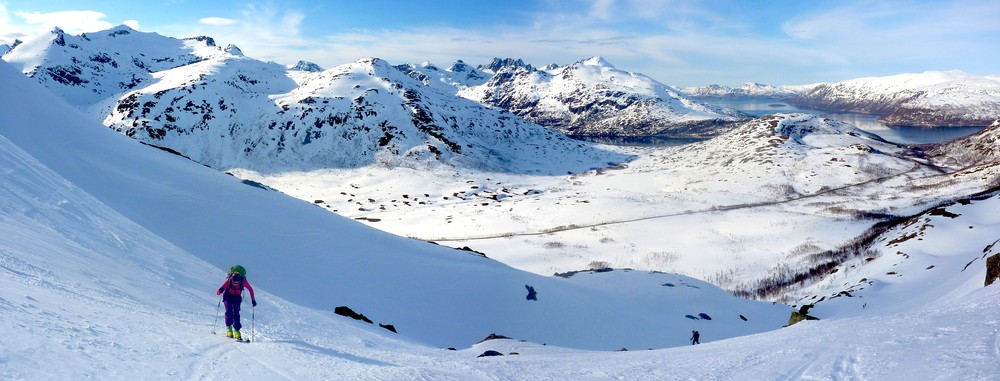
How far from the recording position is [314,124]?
151 meters

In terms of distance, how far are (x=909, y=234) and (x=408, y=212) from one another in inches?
3165

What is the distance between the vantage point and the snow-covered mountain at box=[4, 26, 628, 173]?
5507 inches

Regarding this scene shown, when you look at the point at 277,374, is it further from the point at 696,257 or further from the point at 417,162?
the point at 417,162

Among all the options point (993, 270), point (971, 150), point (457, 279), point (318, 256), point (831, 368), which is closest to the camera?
point (831, 368)

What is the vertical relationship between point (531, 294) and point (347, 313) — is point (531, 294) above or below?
below

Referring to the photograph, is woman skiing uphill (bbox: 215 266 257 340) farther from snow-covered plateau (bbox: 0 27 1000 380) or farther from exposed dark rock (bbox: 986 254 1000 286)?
exposed dark rock (bbox: 986 254 1000 286)

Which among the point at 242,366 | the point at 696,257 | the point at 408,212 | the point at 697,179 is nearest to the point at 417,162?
the point at 408,212

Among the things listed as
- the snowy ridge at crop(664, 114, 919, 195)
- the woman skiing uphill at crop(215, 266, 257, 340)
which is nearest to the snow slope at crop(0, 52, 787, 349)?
the woman skiing uphill at crop(215, 266, 257, 340)

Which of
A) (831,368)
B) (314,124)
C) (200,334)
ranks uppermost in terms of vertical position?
(314,124)

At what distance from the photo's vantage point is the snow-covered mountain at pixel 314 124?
5507 inches

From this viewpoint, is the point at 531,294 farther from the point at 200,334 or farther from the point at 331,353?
the point at 200,334

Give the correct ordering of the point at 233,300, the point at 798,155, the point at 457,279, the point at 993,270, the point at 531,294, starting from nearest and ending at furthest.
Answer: the point at 233,300, the point at 993,270, the point at 457,279, the point at 531,294, the point at 798,155

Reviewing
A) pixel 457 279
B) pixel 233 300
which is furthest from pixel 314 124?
pixel 233 300

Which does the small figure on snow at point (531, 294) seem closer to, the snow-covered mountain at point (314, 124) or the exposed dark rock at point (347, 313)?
the exposed dark rock at point (347, 313)
